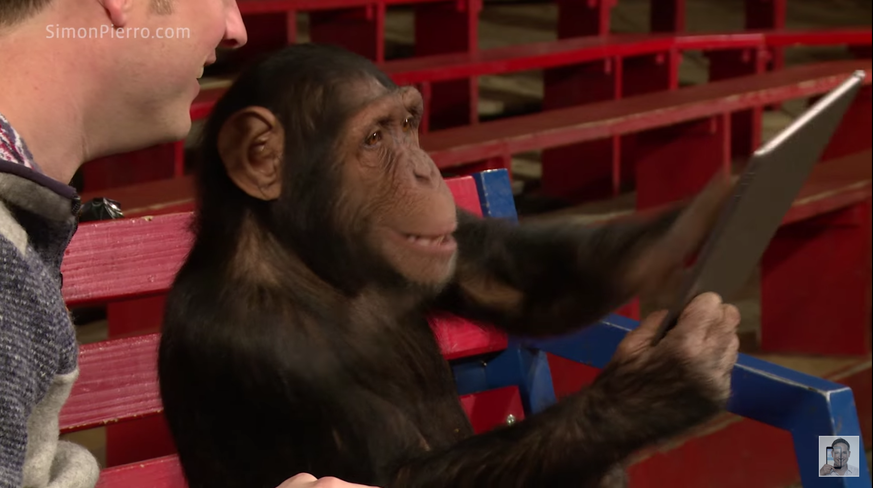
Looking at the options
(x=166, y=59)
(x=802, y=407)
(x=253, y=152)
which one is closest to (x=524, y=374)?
(x=802, y=407)

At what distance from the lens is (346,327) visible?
4.27ft

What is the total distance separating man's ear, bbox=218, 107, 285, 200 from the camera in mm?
1250

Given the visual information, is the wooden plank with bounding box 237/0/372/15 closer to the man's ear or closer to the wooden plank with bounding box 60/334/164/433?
the wooden plank with bounding box 60/334/164/433

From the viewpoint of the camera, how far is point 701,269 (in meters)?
1.17

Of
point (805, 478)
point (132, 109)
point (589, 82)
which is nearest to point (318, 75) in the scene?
point (132, 109)

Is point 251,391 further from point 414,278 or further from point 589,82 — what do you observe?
point 589,82

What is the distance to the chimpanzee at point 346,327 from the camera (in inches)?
47.6

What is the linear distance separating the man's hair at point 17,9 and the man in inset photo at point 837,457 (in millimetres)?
1018

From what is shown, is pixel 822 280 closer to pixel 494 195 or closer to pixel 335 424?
pixel 494 195

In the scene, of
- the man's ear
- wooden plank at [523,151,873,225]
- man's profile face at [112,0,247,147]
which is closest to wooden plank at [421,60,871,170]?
wooden plank at [523,151,873,225]

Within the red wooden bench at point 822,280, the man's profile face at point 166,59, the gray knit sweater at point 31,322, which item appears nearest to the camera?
the gray knit sweater at point 31,322

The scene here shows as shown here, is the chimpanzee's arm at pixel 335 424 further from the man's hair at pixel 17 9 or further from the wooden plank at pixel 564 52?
the wooden plank at pixel 564 52

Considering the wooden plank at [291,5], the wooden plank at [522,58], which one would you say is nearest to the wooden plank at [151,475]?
the wooden plank at [522,58]

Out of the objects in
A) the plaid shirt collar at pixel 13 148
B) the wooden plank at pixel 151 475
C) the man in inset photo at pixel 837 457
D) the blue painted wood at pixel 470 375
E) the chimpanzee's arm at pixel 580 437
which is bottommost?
the blue painted wood at pixel 470 375
